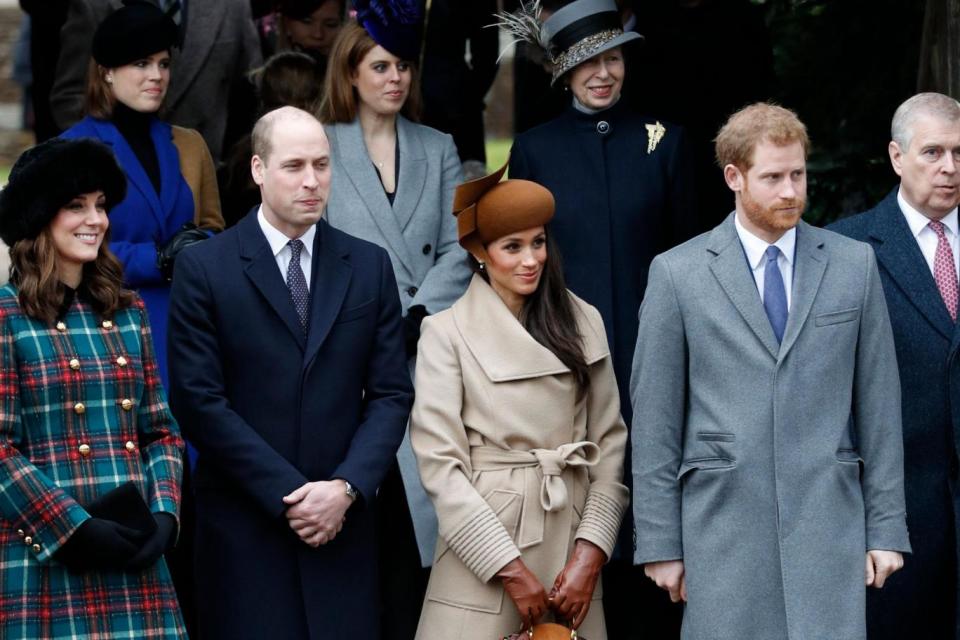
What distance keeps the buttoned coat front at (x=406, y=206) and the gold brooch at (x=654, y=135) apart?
2.63ft

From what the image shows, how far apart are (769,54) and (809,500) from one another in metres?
3.02

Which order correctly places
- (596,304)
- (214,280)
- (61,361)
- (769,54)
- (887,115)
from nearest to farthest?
(61,361) < (214,280) < (596,304) < (769,54) < (887,115)

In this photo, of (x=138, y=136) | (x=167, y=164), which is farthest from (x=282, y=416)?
(x=138, y=136)

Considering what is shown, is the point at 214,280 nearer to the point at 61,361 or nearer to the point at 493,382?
the point at 61,361

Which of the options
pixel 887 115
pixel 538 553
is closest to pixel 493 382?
pixel 538 553

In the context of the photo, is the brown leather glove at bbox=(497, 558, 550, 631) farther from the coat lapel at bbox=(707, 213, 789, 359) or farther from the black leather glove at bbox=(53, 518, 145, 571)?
the black leather glove at bbox=(53, 518, 145, 571)

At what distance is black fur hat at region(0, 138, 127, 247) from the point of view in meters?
5.27

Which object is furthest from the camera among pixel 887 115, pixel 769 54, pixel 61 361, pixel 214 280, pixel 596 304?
pixel 887 115

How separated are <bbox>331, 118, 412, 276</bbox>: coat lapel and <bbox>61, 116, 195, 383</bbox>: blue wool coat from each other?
2.05ft

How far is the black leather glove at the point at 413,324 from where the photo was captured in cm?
646

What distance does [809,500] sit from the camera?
17.3 ft

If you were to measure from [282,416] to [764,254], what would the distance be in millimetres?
1638

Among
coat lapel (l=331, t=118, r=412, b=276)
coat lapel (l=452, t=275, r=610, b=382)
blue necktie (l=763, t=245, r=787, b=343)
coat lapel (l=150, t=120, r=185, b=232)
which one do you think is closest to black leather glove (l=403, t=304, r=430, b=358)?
coat lapel (l=331, t=118, r=412, b=276)

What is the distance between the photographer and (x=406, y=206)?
6.77m
